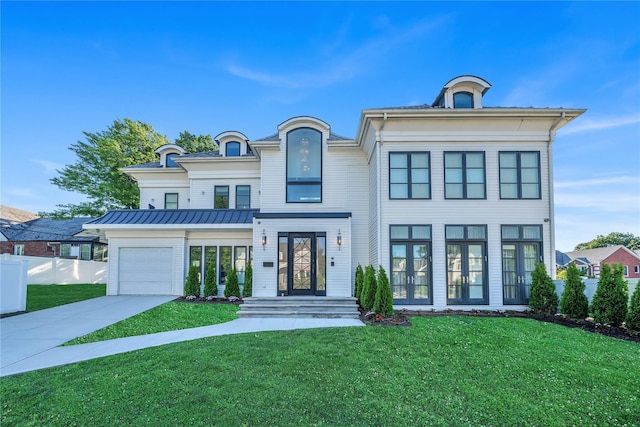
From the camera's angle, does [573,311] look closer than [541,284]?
Yes

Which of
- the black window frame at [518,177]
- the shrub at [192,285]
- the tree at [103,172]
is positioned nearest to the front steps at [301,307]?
the shrub at [192,285]

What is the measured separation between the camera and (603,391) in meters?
4.54

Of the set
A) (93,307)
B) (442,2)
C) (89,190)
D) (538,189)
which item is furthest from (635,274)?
(89,190)

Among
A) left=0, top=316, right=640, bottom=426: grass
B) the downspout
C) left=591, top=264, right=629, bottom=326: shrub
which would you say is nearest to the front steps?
left=0, top=316, right=640, bottom=426: grass

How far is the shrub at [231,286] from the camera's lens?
12.2 meters

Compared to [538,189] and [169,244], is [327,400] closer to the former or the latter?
[538,189]

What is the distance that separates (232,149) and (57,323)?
8.83 m

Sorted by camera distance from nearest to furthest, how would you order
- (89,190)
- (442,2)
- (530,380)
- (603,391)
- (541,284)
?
(603,391), (530,380), (541,284), (442,2), (89,190)

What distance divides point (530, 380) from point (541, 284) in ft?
18.9

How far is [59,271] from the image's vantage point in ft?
64.9

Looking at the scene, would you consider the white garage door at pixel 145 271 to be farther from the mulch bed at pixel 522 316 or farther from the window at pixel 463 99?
the window at pixel 463 99

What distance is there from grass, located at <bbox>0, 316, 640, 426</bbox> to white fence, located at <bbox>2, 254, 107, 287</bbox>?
17964 millimetres

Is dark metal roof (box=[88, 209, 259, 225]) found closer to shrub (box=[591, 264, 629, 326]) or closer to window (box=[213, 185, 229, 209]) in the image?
window (box=[213, 185, 229, 209])

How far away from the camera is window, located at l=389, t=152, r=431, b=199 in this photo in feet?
35.0
